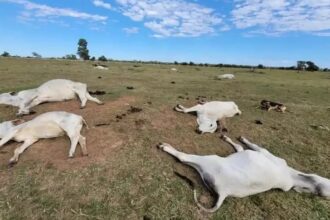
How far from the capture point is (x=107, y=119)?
6293 millimetres

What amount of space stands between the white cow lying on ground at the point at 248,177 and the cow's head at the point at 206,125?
148cm

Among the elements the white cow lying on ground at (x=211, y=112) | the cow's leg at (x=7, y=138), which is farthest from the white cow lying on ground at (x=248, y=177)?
the cow's leg at (x=7, y=138)

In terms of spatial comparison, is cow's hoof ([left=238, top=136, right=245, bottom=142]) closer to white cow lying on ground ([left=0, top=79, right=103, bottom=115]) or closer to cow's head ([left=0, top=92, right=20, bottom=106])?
white cow lying on ground ([left=0, top=79, right=103, bottom=115])

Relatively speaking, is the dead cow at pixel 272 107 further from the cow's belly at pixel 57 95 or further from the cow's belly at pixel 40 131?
the cow's belly at pixel 40 131

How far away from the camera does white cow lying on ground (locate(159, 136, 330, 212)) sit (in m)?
4.07

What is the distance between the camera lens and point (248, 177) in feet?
13.5

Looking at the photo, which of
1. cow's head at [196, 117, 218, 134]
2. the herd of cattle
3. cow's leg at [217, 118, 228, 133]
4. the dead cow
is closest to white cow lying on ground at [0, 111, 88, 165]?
the herd of cattle

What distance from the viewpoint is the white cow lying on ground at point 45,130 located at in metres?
4.99

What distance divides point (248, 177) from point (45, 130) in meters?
3.44

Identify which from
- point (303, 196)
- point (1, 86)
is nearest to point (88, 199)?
point (303, 196)

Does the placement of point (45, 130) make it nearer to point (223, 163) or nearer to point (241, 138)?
point (223, 163)

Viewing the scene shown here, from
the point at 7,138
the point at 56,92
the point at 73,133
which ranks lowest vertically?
the point at 7,138

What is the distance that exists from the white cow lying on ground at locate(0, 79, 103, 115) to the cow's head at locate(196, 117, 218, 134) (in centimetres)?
264

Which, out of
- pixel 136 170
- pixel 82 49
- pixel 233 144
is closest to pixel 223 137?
pixel 233 144
